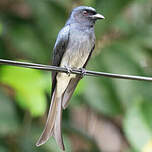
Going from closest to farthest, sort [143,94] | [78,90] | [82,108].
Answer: [78,90] < [143,94] < [82,108]

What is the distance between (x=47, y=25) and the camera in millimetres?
4672

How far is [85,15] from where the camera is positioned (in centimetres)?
392

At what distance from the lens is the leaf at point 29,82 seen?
3.79m

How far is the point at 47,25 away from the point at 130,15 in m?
1.28

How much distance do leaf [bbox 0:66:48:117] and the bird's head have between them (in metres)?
0.59

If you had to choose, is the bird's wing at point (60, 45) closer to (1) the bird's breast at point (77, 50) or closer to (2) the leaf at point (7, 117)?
(1) the bird's breast at point (77, 50)

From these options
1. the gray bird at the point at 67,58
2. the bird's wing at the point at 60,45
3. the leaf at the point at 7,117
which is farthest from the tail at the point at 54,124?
the leaf at the point at 7,117

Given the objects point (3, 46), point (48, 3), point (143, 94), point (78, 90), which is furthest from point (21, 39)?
point (143, 94)

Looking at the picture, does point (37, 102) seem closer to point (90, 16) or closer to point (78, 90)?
point (78, 90)

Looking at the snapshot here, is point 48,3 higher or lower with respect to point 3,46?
higher

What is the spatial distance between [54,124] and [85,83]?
2.98 ft

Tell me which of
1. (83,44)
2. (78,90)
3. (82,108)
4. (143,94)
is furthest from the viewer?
(82,108)

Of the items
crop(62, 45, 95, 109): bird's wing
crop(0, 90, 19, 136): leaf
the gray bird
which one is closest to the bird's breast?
the gray bird

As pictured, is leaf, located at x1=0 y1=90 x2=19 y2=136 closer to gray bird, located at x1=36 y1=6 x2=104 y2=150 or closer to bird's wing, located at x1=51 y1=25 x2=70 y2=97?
gray bird, located at x1=36 y1=6 x2=104 y2=150
